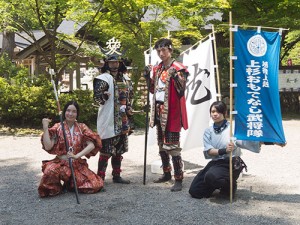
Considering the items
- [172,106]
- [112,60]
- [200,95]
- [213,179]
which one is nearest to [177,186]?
[213,179]

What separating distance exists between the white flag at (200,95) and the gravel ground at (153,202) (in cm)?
56

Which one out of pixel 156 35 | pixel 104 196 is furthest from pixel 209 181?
pixel 156 35

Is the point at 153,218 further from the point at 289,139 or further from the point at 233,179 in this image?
the point at 289,139

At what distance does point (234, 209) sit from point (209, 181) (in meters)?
0.39

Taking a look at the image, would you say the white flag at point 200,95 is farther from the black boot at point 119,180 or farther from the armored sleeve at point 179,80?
the black boot at point 119,180

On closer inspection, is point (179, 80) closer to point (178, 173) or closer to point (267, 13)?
point (178, 173)

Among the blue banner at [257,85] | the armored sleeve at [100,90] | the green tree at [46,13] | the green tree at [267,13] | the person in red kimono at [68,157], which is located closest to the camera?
the blue banner at [257,85]

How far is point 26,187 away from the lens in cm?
498

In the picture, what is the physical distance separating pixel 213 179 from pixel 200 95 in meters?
1.53

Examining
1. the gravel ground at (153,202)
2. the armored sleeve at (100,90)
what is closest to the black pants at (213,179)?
the gravel ground at (153,202)

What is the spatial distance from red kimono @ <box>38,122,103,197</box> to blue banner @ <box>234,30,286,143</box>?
5.46 ft

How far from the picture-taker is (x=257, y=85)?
→ 13.4 feet

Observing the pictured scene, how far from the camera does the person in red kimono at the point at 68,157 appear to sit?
4422 millimetres

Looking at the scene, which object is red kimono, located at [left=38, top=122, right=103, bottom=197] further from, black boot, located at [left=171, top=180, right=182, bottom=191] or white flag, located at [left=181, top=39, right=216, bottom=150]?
white flag, located at [left=181, top=39, right=216, bottom=150]
